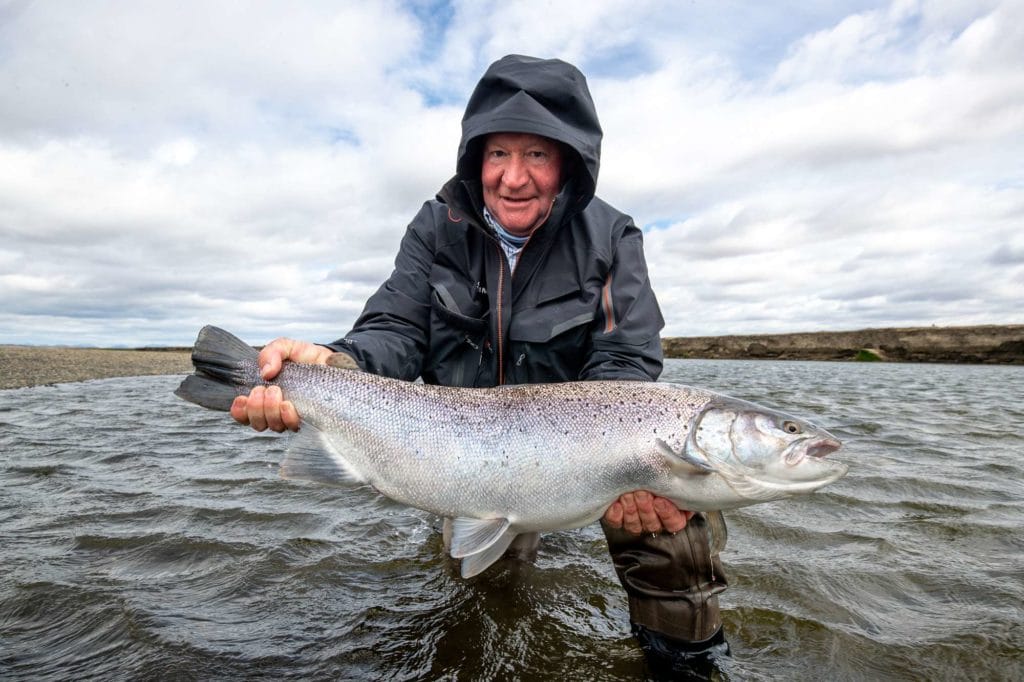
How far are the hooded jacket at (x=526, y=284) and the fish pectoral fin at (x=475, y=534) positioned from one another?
1117mm

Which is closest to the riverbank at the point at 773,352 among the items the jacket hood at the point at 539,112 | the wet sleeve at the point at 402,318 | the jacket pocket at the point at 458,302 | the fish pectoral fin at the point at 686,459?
the wet sleeve at the point at 402,318

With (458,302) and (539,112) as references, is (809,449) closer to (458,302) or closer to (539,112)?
(458,302)

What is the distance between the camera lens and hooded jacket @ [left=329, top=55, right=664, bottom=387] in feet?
12.7

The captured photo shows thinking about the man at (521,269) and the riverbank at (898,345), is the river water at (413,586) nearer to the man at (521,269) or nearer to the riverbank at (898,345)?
the man at (521,269)

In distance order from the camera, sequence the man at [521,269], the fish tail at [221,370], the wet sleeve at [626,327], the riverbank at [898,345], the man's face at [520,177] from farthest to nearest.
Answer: the riverbank at [898,345], the man's face at [520,177], the man at [521,269], the wet sleeve at [626,327], the fish tail at [221,370]

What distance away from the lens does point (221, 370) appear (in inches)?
125

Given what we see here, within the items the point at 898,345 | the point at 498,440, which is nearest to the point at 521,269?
the point at 498,440

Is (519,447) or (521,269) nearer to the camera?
(519,447)

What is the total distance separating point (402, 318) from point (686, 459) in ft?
6.72

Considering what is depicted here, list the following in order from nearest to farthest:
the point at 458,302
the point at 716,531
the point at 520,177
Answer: the point at 716,531 < the point at 520,177 < the point at 458,302

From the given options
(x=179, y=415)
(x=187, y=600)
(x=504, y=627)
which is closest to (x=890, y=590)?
(x=504, y=627)

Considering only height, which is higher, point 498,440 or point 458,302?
point 458,302

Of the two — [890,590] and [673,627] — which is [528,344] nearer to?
[673,627]

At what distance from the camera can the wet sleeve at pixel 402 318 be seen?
12.4ft
